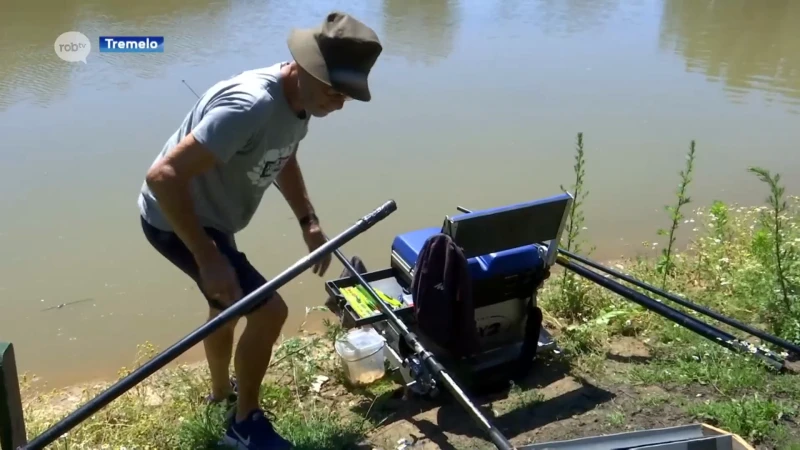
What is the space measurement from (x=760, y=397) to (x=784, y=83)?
896 cm

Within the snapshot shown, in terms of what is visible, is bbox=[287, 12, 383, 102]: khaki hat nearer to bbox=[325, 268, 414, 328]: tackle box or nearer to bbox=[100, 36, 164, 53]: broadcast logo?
bbox=[325, 268, 414, 328]: tackle box

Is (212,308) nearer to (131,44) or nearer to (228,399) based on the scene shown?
(228,399)

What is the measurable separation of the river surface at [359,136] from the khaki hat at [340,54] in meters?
2.70

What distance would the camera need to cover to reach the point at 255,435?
3.13 meters

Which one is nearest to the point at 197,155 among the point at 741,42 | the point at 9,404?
the point at 9,404

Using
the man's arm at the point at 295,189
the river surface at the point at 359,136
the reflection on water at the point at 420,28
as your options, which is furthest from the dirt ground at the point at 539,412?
the reflection on water at the point at 420,28

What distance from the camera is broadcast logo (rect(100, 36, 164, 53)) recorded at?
35.2ft

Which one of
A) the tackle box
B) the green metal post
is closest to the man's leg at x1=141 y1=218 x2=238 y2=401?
the tackle box

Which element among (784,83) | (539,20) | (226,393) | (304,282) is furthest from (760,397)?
(539,20)

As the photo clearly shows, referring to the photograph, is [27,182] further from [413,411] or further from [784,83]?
[784,83]

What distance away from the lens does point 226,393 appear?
3588 mm

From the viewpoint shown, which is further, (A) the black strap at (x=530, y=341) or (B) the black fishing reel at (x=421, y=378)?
(A) the black strap at (x=530, y=341)

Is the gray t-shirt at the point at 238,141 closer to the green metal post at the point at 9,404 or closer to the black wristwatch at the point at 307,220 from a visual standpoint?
the black wristwatch at the point at 307,220

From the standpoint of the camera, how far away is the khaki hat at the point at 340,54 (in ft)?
8.94
